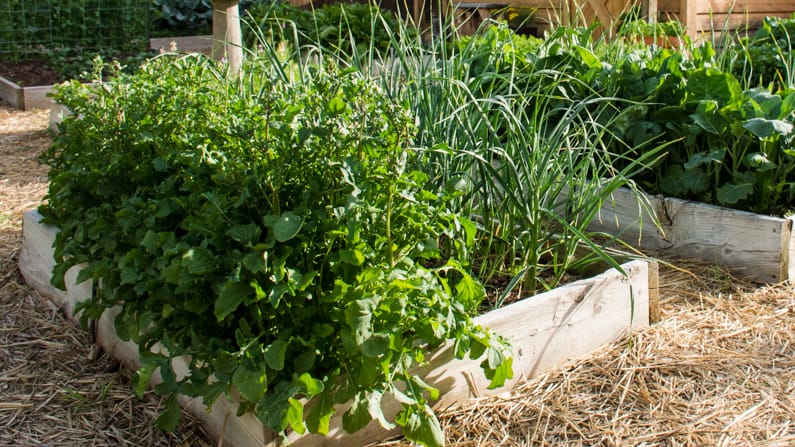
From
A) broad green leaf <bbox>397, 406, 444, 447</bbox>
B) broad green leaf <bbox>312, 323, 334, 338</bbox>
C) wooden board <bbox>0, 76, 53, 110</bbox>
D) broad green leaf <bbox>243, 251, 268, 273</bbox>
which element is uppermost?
broad green leaf <bbox>243, 251, 268, 273</bbox>

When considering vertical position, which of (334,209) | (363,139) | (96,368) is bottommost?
(96,368)

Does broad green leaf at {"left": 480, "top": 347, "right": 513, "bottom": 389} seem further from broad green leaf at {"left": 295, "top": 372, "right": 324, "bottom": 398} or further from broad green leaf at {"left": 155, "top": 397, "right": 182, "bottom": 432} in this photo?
broad green leaf at {"left": 155, "top": 397, "right": 182, "bottom": 432}

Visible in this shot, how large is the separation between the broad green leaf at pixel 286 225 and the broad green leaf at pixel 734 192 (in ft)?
6.26

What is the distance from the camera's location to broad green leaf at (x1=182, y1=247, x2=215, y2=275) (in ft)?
5.99

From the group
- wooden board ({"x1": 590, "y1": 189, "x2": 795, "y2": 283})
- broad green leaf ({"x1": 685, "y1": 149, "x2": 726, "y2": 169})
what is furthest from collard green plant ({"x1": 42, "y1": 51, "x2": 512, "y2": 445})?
broad green leaf ({"x1": 685, "y1": 149, "x2": 726, "y2": 169})

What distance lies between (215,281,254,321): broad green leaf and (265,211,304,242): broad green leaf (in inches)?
6.0

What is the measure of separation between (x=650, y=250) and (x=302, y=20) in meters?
5.14

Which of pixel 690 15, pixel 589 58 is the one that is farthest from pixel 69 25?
pixel 589 58

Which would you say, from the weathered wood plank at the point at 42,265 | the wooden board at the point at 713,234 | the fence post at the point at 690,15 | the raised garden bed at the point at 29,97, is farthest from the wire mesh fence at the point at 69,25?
the wooden board at the point at 713,234

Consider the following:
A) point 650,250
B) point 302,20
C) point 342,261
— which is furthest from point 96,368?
point 302,20

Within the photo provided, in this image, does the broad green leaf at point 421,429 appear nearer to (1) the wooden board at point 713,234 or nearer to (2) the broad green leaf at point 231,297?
(2) the broad green leaf at point 231,297

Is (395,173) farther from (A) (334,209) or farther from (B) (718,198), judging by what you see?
(B) (718,198)

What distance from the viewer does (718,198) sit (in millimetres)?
3094

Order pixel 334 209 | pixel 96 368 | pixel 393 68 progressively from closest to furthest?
pixel 334 209 < pixel 96 368 < pixel 393 68
